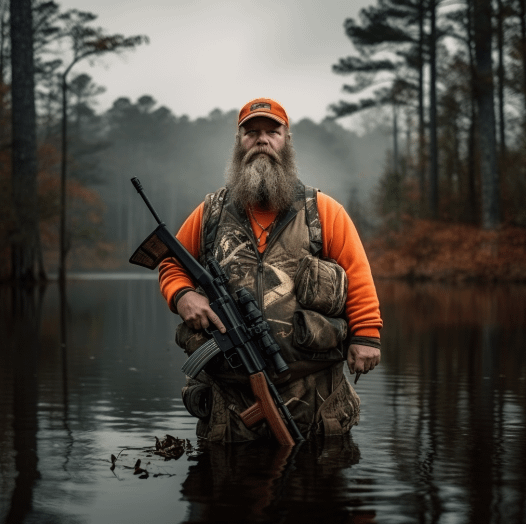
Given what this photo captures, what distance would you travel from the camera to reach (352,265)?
18.3 feet

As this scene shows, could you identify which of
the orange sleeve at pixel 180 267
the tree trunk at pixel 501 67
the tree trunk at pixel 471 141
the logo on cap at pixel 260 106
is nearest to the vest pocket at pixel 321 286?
the orange sleeve at pixel 180 267

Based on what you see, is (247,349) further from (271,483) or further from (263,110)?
(263,110)

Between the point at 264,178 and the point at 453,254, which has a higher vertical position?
the point at 453,254

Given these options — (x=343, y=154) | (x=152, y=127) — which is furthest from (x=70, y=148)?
(x=343, y=154)

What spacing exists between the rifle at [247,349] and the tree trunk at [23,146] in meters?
23.6

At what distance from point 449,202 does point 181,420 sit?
109 ft

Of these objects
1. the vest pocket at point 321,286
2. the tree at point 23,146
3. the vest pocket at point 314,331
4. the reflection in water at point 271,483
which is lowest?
the reflection in water at point 271,483

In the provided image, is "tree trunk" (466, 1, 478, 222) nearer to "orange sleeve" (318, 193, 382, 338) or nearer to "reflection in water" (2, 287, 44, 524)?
"reflection in water" (2, 287, 44, 524)

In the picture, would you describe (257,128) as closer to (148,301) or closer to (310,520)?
(310,520)

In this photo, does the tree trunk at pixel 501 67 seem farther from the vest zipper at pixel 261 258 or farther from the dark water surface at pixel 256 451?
the vest zipper at pixel 261 258

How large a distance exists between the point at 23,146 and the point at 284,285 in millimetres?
24762

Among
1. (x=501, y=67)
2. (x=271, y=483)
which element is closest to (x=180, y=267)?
(x=271, y=483)

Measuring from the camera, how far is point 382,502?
427 centimetres

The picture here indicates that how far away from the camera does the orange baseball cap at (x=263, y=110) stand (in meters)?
5.62
